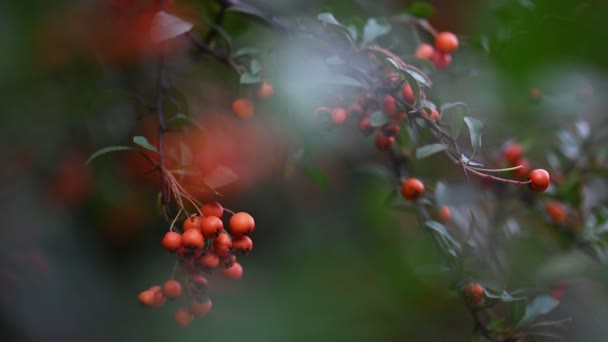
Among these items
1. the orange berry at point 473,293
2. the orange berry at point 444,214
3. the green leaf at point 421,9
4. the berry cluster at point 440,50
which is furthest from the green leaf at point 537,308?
the green leaf at point 421,9

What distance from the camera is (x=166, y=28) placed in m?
0.69

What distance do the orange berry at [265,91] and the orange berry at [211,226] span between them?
0.86 feet

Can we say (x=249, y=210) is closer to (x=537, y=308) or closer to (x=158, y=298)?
(x=158, y=298)

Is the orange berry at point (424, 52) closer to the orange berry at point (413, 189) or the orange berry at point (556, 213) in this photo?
the orange berry at point (413, 189)

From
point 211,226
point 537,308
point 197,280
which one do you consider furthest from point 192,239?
point 537,308

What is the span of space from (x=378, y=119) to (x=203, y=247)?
0.27 metres

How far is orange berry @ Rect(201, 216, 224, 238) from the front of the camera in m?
0.58

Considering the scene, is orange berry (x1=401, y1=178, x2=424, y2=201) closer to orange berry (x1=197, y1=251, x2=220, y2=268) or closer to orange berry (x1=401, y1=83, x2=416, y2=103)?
orange berry (x1=401, y1=83, x2=416, y2=103)

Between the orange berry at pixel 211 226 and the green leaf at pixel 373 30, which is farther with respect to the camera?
the green leaf at pixel 373 30

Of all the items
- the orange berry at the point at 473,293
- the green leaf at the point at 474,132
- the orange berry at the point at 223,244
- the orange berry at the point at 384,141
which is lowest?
the orange berry at the point at 473,293

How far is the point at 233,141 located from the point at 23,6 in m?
0.52

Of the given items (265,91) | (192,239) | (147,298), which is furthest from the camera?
(265,91)

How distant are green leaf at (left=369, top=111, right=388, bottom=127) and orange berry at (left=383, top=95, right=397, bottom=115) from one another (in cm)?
3

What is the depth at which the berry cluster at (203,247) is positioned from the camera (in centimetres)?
58
